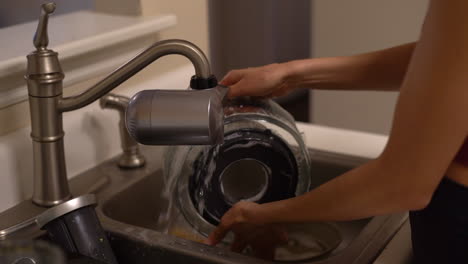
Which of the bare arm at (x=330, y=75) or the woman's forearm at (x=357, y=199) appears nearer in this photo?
the woman's forearm at (x=357, y=199)

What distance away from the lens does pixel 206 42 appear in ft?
4.55

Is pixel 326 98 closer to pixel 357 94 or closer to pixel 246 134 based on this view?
pixel 357 94

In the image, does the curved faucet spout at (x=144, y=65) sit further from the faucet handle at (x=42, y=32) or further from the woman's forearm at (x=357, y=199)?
the woman's forearm at (x=357, y=199)

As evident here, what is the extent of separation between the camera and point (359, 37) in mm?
2387

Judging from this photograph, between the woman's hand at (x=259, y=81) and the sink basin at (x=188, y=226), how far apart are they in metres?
0.19

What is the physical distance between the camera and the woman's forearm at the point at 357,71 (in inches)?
37.7

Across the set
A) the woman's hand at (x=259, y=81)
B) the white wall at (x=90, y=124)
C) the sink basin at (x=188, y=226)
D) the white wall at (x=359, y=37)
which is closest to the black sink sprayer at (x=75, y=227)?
the sink basin at (x=188, y=226)

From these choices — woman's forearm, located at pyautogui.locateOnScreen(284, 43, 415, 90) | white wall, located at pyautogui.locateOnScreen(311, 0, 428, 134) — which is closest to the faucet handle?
woman's forearm, located at pyautogui.locateOnScreen(284, 43, 415, 90)

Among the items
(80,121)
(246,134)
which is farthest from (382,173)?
(80,121)

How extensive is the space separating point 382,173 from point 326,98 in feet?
6.26

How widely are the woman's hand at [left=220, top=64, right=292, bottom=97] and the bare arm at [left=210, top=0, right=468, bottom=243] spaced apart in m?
0.30

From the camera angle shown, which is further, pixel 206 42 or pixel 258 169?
pixel 206 42

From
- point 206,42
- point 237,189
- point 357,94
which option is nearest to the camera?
point 237,189

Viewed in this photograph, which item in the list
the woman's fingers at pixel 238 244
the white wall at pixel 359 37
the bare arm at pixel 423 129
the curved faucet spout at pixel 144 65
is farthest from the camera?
the white wall at pixel 359 37
